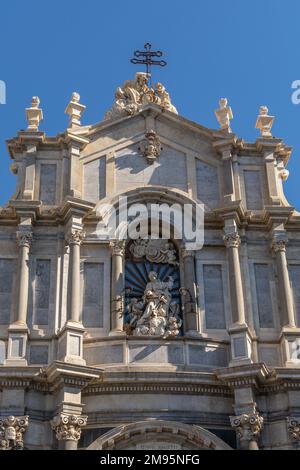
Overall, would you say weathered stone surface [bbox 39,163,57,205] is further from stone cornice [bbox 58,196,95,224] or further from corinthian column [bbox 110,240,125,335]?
corinthian column [bbox 110,240,125,335]

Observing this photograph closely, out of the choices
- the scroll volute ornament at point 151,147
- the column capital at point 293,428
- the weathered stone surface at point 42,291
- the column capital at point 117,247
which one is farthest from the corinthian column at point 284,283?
the weathered stone surface at point 42,291

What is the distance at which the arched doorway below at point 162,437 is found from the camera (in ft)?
56.7

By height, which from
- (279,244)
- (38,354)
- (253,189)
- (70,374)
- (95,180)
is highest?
(95,180)

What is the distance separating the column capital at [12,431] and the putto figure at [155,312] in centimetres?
296

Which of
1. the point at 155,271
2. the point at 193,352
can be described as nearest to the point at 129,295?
the point at 155,271

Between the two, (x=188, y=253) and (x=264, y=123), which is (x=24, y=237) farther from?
(x=264, y=123)

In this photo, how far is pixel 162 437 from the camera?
17.4m

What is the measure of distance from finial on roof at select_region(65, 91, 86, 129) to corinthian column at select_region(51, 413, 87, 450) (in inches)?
286

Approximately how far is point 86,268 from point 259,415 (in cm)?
473

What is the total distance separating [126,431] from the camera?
17250mm

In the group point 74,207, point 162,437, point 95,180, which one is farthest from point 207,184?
point 162,437

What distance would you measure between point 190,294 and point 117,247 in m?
1.83

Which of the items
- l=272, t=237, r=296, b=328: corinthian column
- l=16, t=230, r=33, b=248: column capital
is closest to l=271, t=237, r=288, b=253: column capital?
l=272, t=237, r=296, b=328: corinthian column

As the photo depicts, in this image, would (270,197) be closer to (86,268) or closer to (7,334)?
(86,268)
